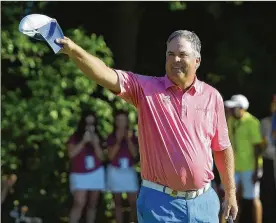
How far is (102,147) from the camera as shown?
13070mm

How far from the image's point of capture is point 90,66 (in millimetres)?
5508

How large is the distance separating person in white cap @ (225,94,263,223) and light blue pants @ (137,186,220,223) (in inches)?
251

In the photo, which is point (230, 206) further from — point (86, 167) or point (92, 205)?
point (92, 205)

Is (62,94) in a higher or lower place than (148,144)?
higher

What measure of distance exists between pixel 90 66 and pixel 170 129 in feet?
2.52

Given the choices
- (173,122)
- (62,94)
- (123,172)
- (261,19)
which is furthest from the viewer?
(261,19)

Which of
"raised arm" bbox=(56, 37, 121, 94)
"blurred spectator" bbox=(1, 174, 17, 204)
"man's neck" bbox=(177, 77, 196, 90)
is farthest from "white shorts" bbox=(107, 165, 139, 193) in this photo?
"raised arm" bbox=(56, 37, 121, 94)

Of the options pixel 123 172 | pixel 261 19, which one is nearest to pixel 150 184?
pixel 123 172

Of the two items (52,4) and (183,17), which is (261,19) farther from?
(52,4)

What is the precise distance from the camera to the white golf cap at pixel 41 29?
17.2 feet

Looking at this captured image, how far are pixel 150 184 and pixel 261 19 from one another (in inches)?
390

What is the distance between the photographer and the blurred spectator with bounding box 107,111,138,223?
41.5 feet

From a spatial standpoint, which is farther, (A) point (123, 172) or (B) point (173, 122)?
(A) point (123, 172)

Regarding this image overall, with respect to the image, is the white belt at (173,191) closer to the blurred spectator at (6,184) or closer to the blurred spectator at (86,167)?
the blurred spectator at (86,167)
